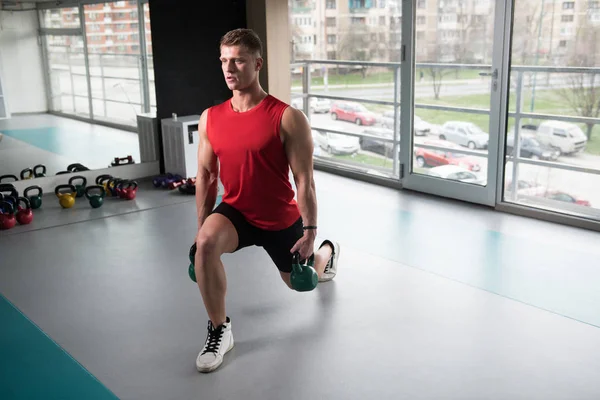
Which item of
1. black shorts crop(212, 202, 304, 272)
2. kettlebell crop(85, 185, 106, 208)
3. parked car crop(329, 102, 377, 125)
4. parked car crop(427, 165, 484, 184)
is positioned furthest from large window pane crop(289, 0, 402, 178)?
black shorts crop(212, 202, 304, 272)

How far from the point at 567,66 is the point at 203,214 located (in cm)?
255

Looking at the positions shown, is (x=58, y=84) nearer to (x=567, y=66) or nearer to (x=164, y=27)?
(x=164, y=27)

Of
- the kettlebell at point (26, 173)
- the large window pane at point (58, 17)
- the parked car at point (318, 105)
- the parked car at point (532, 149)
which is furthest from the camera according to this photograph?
the parked car at point (318, 105)

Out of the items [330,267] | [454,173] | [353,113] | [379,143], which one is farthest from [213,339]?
[353,113]

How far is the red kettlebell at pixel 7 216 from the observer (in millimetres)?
4062

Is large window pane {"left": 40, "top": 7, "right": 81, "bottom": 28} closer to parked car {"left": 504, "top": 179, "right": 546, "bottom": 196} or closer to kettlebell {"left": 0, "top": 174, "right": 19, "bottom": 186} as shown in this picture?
kettlebell {"left": 0, "top": 174, "right": 19, "bottom": 186}

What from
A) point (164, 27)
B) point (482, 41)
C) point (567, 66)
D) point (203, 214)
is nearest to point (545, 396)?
point (203, 214)

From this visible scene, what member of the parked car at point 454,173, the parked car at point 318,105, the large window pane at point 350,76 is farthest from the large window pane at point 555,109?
the parked car at point 318,105

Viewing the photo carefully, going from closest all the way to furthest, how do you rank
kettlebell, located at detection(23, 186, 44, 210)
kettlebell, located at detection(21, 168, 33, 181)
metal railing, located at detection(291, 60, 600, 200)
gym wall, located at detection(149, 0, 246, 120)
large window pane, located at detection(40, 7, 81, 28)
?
1. metal railing, located at detection(291, 60, 600, 200)
2. large window pane, located at detection(40, 7, 81, 28)
3. kettlebell, located at detection(23, 186, 44, 210)
4. kettlebell, located at detection(21, 168, 33, 181)
5. gym wall, located at detection(149, 0, 246, 120)

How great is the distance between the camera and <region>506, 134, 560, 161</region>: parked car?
4.14 metres

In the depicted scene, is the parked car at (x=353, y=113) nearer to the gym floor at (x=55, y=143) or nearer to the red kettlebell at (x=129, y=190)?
the gym floor at (x=55, y=143)

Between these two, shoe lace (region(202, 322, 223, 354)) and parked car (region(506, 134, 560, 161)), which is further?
parked car (region(506, 134, 560, 161))

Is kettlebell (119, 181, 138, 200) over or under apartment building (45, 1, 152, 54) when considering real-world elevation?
under

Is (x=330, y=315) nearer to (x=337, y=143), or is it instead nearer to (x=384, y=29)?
(x=384, y=29)
